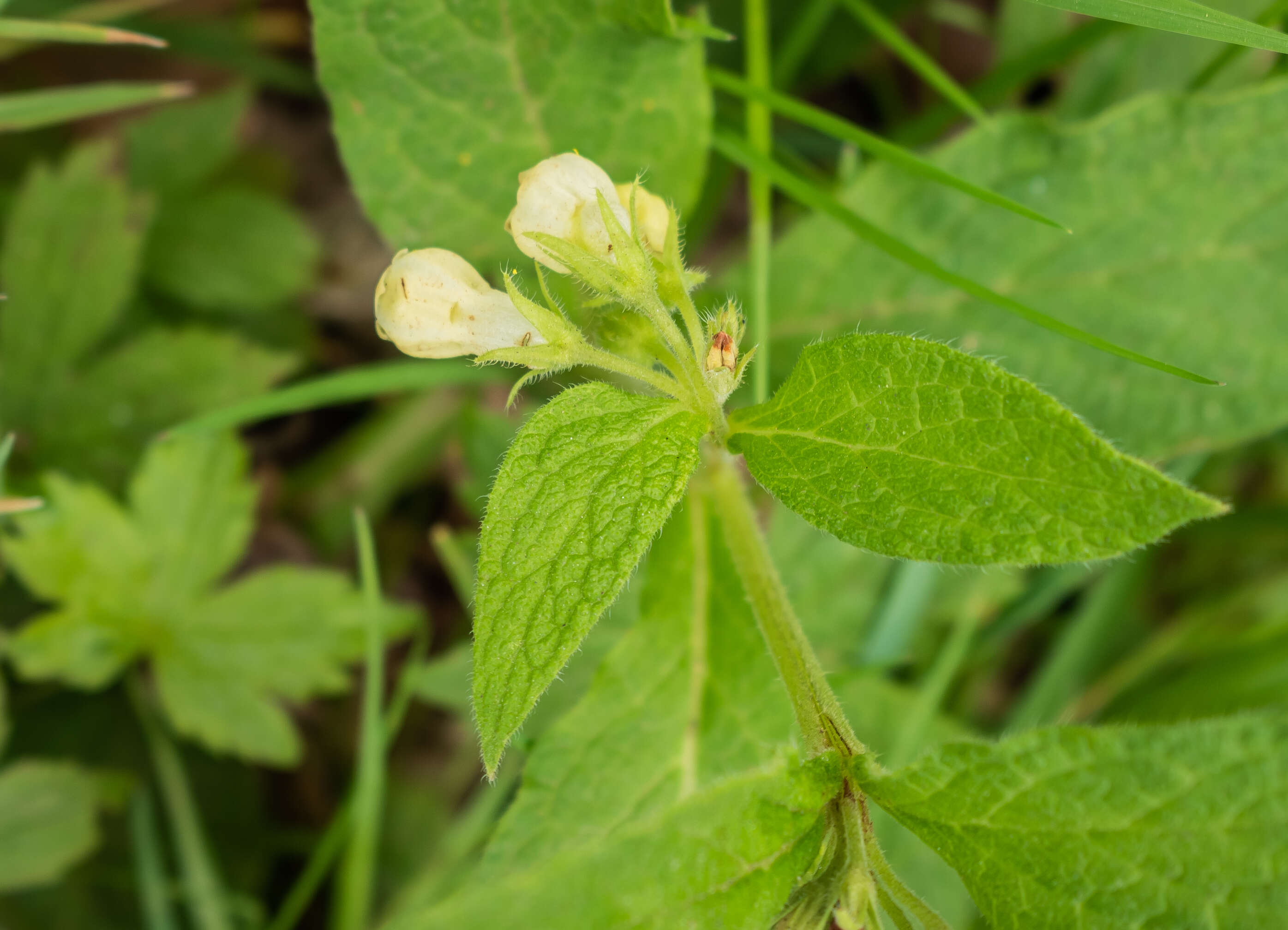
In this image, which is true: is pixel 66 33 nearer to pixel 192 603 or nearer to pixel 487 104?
pixel 487 104

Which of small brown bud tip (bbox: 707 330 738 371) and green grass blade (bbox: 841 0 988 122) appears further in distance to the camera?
green grass blade (bbox: 841 0 988 122)

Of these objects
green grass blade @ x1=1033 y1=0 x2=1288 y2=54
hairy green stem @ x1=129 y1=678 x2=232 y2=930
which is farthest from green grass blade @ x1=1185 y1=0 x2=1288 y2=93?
hairy green stem @ x1=129 y1=678 x2=232 y2=930

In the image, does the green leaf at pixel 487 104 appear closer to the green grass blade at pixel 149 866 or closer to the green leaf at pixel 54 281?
the green leaf at pixel 54 281

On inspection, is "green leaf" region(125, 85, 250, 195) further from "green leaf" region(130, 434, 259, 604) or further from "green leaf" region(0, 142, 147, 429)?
"green leaf" region(130, 434, 259, 604)

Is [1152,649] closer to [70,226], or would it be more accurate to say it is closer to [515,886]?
[515,886]

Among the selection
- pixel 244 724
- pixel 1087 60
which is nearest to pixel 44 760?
pixel 244 724

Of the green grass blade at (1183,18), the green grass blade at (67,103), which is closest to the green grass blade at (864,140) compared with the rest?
the green grass blade at (1183,18)

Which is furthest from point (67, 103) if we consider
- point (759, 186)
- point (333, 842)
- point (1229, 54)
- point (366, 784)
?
point (1229, 54)
